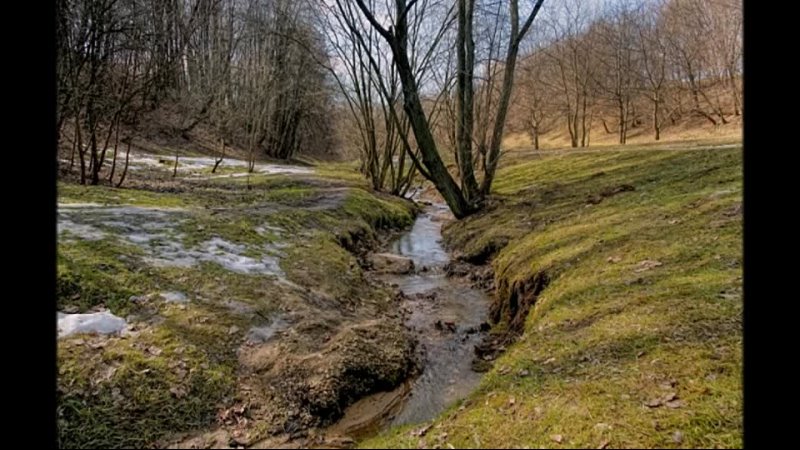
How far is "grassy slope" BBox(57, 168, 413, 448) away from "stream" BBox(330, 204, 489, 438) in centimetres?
90

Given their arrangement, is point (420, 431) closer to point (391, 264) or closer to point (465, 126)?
point (391, 264)

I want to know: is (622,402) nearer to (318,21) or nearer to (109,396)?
(109,396)

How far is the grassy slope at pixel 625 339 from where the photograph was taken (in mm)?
2330

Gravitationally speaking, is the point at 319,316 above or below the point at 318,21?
below

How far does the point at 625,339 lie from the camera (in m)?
3.45

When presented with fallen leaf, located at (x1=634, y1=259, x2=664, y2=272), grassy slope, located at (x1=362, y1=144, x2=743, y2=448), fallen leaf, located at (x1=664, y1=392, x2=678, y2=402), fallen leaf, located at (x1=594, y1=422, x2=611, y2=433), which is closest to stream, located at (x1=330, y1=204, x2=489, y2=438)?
grassy slope, located at (x1=362, y1=144, x2=743, y2=448)

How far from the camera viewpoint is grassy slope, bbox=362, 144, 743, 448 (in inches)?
91.7

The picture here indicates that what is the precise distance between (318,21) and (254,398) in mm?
17898

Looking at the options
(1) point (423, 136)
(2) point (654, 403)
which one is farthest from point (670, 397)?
(1) point (423, 136)

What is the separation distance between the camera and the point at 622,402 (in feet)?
8.45

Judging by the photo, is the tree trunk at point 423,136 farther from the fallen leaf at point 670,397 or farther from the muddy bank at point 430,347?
the fallen leaf at point 670,397

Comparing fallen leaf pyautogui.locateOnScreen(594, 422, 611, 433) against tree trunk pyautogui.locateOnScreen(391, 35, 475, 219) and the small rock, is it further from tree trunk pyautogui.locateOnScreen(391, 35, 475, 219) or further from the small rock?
tree trunk pyautogui.locateOnScreen(391, 35, 475, 219)

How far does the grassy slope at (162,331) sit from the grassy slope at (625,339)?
5.82 feet
